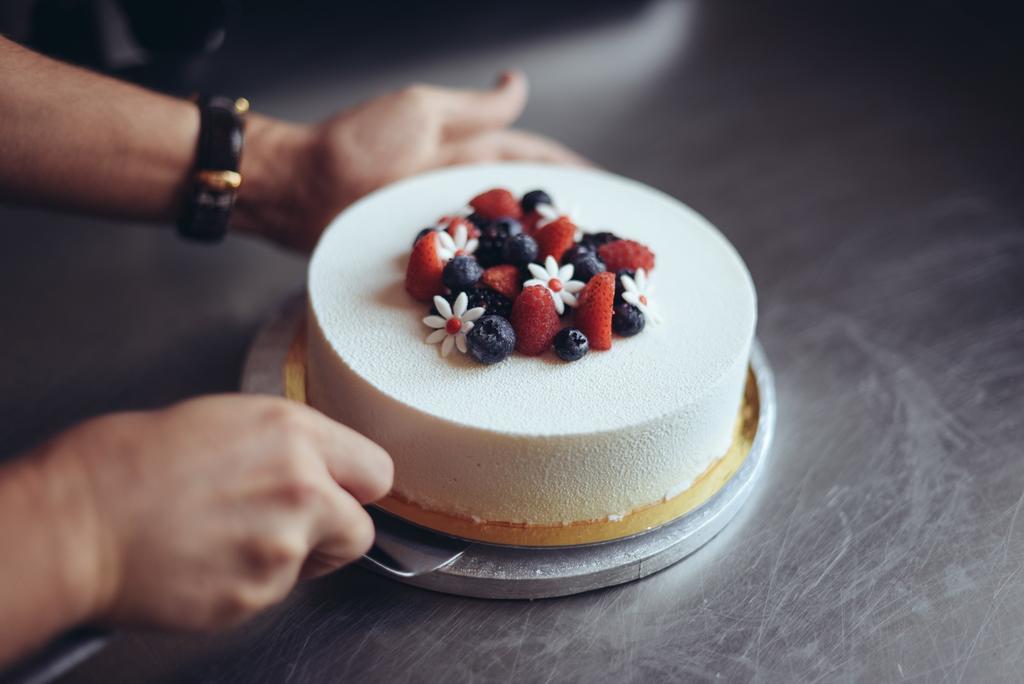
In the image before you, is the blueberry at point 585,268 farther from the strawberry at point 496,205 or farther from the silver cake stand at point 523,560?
the silver cake stand at point 523,560

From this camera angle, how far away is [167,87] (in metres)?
2.12

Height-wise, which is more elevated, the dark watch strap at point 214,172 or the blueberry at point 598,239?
the blueberry at point 598,239

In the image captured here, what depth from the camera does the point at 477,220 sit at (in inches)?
52.9

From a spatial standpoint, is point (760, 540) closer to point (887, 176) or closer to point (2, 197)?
point (887, 176)

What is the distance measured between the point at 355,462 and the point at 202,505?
173 mm

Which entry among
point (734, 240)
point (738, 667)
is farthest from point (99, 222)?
point (738, 667)

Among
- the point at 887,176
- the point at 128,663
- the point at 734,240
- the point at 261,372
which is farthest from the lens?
the point at 887,176

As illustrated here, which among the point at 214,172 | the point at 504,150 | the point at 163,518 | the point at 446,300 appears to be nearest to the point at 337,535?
the point at 163,518

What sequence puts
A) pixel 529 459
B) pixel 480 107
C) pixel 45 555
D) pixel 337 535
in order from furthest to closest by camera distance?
pixel 480 107
pixel 529 459
pixel 337 535
pixel 45 555

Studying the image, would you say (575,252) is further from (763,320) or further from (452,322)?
(763,320)

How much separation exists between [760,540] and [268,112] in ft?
4.98

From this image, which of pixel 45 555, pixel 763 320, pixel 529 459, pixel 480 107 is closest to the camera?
pixel 45 555

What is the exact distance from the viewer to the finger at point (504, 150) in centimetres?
183

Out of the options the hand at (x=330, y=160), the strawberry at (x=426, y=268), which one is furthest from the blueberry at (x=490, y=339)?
the hand at (x=330, y=160)
